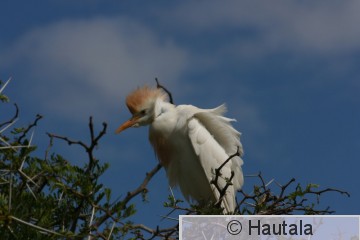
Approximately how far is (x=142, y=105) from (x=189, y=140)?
1.93 feet

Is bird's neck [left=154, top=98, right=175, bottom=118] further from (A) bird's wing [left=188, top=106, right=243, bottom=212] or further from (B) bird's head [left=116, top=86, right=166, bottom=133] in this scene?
(A) bird's wing [left=188, top=106, right=243, bottom=212]

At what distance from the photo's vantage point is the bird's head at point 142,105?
260 inches

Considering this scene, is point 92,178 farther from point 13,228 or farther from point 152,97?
point 152,97

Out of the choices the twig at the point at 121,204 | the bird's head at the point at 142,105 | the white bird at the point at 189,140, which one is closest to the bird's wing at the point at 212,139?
the white bird at the point at 189,140

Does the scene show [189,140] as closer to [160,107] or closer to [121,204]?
[160,107]

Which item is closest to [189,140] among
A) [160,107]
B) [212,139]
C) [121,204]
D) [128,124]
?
[212,139]

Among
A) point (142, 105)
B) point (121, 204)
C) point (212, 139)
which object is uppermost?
point (142, 105)

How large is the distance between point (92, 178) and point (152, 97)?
317 centimetres

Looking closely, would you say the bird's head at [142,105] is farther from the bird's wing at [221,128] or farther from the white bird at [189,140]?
the bird's wing at [221,128]

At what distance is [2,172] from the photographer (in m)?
3.60

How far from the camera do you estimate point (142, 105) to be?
661 centimetres

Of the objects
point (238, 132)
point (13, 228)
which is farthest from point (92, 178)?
point (238, 132)

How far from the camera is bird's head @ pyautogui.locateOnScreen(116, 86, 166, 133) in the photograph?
6.61m

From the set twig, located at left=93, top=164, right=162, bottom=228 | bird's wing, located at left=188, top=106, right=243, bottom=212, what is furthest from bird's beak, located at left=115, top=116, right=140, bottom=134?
twig, located at left=93, top=164, right=162, bottom=228
